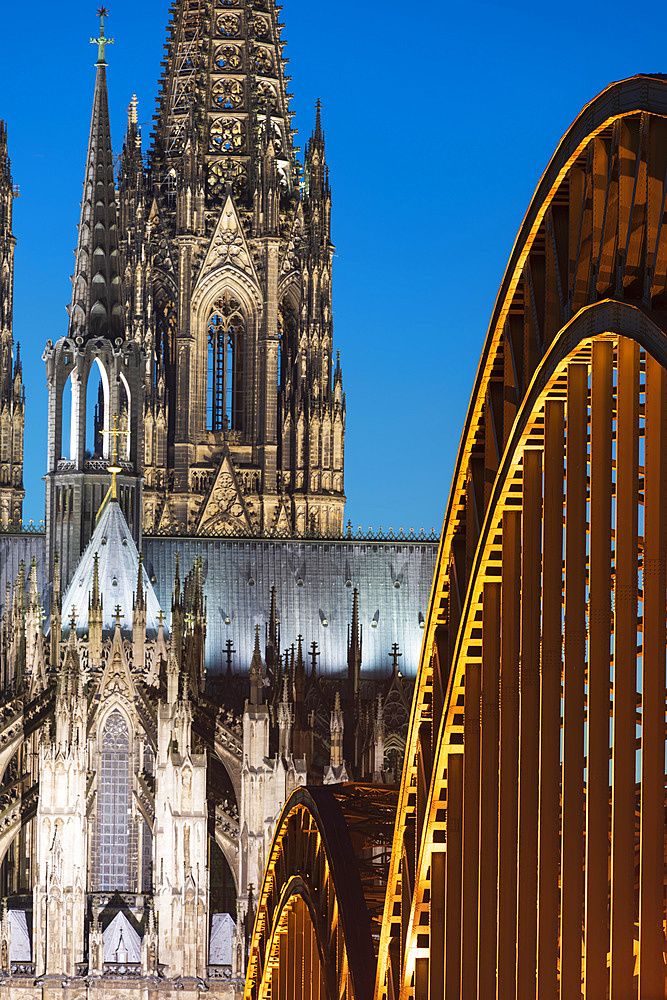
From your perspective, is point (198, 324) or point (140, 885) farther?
point (198, 324)

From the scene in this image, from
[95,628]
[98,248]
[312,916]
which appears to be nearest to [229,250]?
[98,248]

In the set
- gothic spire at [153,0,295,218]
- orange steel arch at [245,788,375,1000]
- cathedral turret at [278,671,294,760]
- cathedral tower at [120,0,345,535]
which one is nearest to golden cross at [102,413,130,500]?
cathedral turret at [278,671,294,760]

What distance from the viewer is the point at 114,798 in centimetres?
4919

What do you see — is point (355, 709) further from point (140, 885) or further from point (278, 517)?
point (278, 517)

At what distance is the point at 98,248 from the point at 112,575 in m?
10.9

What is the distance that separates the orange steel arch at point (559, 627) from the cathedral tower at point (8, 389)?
2329 inches

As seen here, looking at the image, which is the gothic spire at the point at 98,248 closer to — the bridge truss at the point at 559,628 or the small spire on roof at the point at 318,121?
the small spire on roof at the point at 318,121

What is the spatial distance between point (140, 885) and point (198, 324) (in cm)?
3000

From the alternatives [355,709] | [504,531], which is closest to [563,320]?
[504,531]

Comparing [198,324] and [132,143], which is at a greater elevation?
[132,143]

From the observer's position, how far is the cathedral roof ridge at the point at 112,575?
53656mm

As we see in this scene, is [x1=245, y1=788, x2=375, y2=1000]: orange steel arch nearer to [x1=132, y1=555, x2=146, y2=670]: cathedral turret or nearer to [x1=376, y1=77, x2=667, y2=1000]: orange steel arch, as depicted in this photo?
[x1=376, y1=77, x2=667, y2=1000]: orange steel arch

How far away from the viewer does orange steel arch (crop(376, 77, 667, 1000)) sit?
35.2ft

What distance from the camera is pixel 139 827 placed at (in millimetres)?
48875
